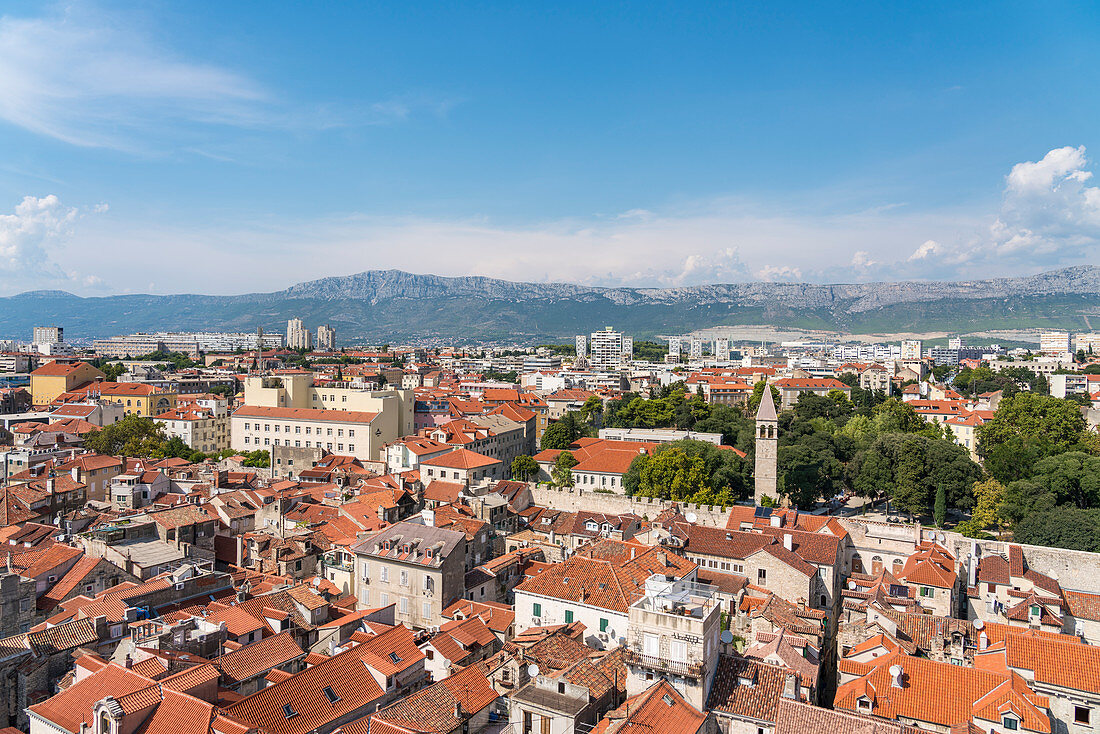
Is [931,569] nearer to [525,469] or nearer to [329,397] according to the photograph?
[525,469]

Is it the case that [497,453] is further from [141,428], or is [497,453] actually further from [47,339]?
[47,339]

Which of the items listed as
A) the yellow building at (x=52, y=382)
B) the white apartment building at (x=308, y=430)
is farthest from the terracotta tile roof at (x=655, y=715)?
the yellow building at (x=52, y=382)

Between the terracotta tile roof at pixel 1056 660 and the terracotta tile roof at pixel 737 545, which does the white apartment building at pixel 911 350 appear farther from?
the terracotta tile roof at pixel 1056 660

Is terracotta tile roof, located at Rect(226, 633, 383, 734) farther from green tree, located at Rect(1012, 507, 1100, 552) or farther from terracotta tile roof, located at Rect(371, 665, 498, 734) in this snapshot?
green tree, located at Rect(1012, 507, 1100, 552)

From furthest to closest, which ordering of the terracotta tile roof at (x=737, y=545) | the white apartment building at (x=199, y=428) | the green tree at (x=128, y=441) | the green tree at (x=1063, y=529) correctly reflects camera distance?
the white apartment building at (x=199, y=428) → the green tree at (x=128, y=441) → the green tree at (x=1063, y=529) → the terracotta tile roof at (x=737, y=545)

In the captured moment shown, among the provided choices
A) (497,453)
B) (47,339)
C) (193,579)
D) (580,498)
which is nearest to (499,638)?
(193,579)

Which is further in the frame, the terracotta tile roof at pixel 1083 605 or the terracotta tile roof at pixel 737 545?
the terracotta tile roof at pixel 737 545

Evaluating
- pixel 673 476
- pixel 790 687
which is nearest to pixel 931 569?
pixel 673 476
